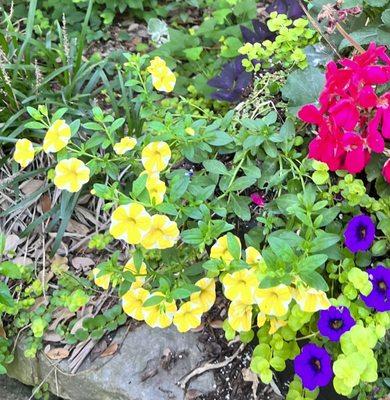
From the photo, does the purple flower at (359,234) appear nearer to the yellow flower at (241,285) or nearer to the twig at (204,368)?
the yellow flower at (241,285)

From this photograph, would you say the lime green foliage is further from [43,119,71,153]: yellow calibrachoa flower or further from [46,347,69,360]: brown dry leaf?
[46,347,69,360]: brown dry leaf

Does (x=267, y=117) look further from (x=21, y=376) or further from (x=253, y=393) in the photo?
(x=21, y=376)

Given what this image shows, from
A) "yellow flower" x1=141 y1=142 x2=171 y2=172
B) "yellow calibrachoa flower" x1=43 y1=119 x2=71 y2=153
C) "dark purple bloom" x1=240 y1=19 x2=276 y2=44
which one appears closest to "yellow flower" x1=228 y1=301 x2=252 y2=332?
"yellow flower" x1=141 y1=142 x2=171 y2=172

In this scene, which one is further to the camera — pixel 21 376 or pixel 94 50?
pixel 94 50

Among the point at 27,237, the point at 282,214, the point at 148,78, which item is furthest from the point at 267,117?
the point at 27,237

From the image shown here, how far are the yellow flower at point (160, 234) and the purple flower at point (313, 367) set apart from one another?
18.4 inches

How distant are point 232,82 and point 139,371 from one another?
1.12 m

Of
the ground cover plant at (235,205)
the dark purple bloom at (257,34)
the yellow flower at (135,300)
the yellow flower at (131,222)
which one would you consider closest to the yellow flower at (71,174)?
the ground cover plant at (235,205)

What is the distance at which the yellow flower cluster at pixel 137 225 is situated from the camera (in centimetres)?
153

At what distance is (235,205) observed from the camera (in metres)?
1.84

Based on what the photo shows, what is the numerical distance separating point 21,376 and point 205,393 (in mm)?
723

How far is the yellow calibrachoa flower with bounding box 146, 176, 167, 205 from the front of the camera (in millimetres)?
1626

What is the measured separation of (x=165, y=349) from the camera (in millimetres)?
2010

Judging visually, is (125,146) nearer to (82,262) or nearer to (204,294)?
(204,294)
